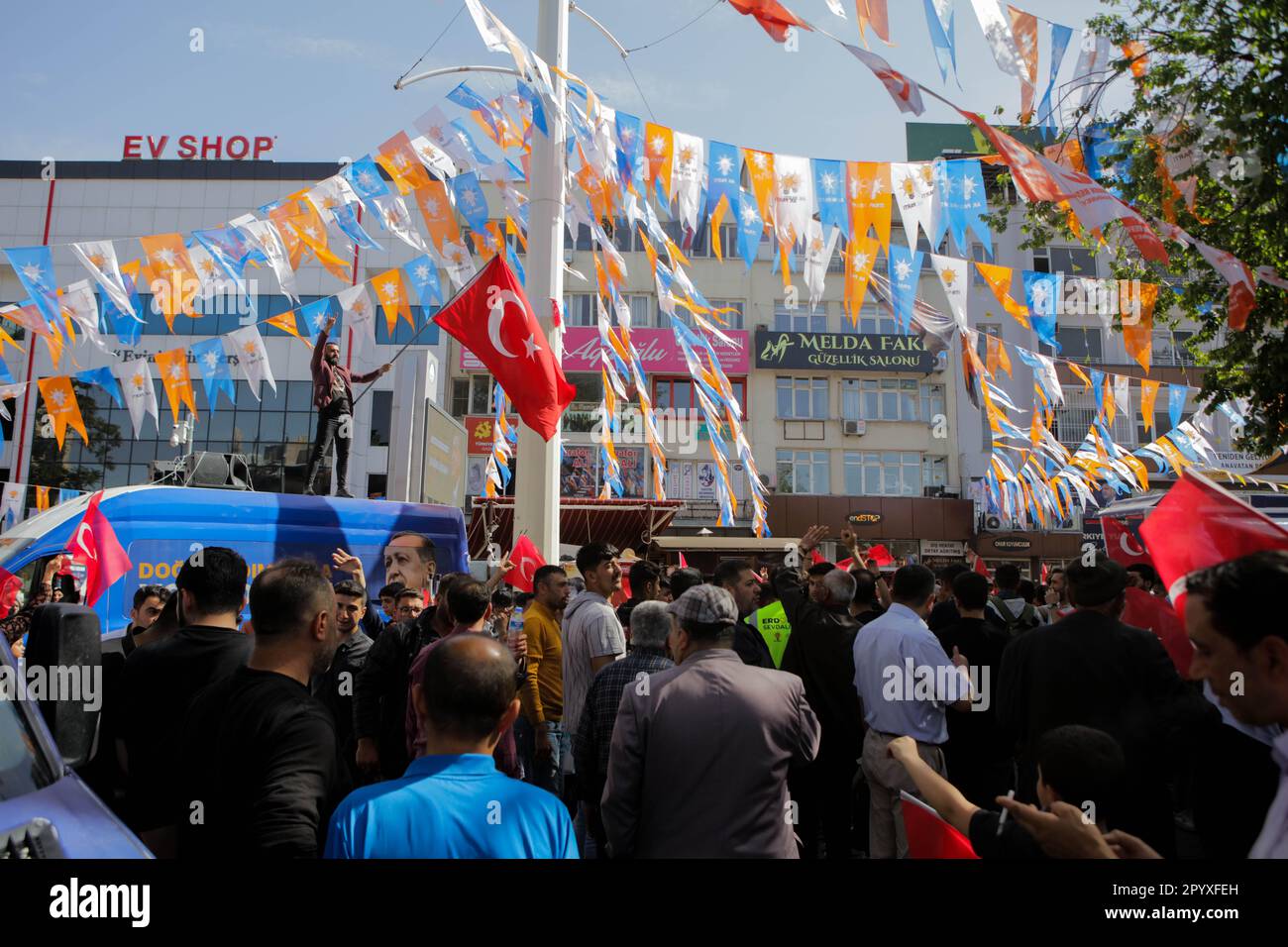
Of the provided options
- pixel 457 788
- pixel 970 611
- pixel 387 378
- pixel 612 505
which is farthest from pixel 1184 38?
pixel 387 378

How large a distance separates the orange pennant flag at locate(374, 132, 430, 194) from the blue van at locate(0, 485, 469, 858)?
11.8 ft

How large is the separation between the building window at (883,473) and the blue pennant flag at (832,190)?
2683 centimetres

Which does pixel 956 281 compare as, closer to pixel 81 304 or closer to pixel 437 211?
pixel 437 211

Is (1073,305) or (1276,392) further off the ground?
(1073,305)

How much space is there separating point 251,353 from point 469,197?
3.46m

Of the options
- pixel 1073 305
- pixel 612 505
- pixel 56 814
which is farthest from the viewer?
pixel 612 505

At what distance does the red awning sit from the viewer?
22562 mm

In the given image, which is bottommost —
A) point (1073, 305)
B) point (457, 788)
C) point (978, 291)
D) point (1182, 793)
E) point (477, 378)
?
point (1182, 793)

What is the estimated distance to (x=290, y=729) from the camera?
2.68m

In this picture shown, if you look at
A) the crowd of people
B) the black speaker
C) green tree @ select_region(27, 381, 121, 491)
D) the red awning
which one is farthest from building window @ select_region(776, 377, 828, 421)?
the black speaker

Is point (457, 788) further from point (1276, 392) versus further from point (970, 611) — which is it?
point (1276, 392)

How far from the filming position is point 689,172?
9.12m

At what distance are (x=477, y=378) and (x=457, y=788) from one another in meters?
32.8

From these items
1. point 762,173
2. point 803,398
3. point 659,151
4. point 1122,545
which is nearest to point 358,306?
point 659,151
